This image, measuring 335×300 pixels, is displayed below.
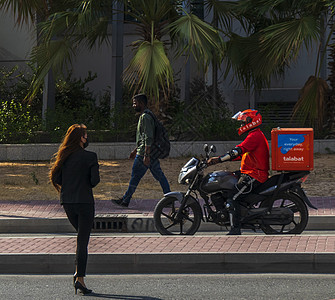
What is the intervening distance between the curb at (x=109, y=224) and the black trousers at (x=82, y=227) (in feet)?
11.9

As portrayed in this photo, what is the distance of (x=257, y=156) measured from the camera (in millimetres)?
9234

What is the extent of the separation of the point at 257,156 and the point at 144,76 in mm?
6069

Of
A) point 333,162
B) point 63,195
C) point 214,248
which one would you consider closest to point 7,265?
point 63,195

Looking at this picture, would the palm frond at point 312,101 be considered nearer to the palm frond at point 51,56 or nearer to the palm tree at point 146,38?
the palm tree at point 146,38

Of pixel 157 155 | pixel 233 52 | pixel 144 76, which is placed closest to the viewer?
pixel 157 155

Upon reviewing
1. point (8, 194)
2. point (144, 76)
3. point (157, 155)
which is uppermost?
point (144, 76)

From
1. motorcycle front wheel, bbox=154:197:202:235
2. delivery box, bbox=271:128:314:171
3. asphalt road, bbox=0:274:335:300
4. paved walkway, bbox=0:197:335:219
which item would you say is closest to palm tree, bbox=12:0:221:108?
paved walkway, bbox=0:197:335:219

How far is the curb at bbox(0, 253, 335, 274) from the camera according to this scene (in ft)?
24.7

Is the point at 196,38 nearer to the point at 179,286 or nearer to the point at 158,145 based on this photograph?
the point at 158,145

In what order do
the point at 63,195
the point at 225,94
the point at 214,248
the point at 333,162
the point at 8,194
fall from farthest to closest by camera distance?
the point at 225,94, the point at 333,162, the point at 8,194, the point at 214,248, the point at 63,195

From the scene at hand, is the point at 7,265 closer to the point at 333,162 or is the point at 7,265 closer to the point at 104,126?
the point at 333,162


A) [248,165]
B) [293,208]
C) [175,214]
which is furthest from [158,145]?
[293,208]

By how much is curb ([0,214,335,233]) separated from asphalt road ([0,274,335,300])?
2.96m

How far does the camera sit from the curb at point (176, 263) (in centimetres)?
752
